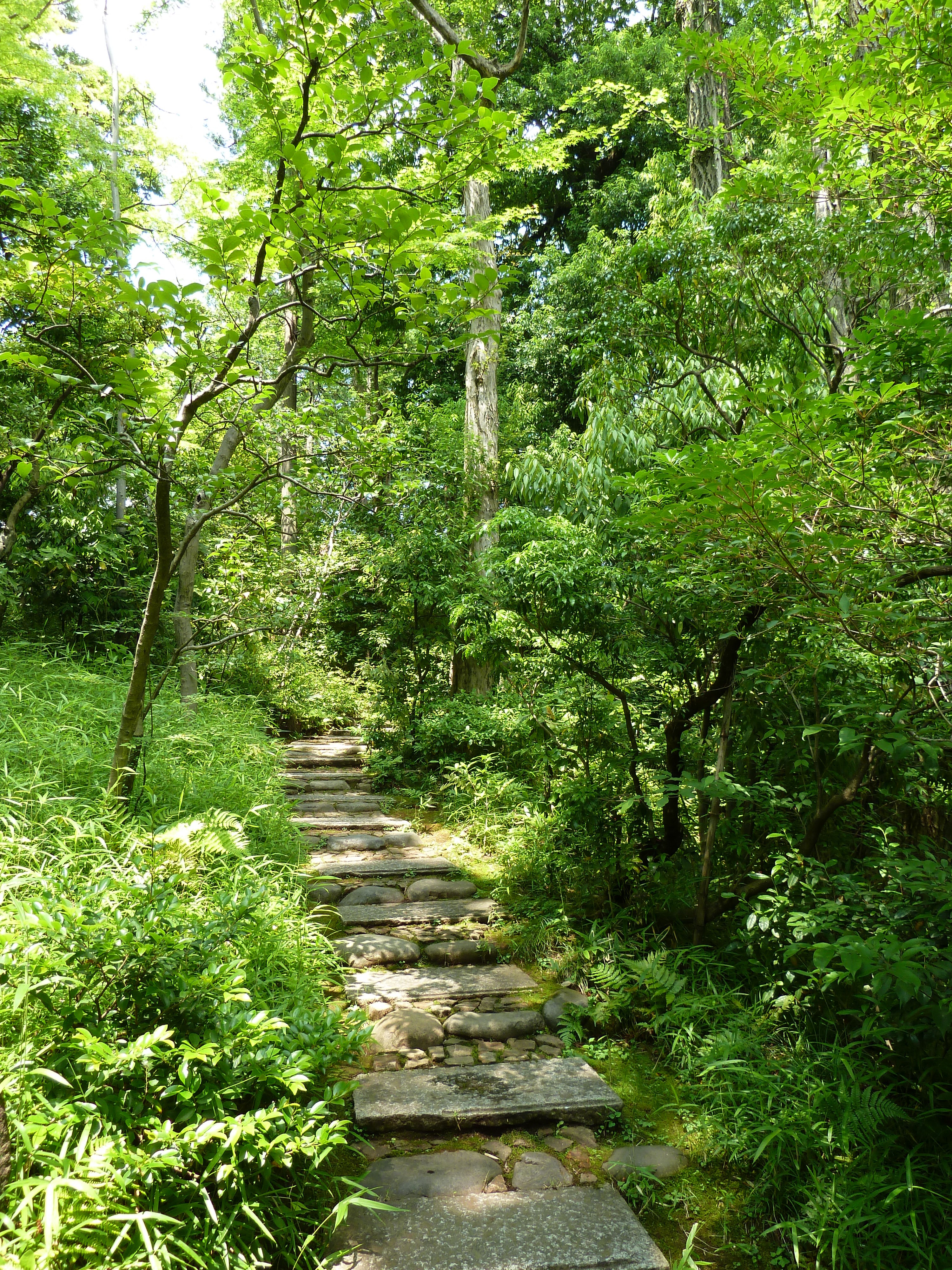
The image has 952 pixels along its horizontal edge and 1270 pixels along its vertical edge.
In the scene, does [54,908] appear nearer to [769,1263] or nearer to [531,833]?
[769,1263]

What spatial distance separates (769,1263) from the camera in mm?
1896

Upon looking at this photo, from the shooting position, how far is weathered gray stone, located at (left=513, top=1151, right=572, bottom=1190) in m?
2.10

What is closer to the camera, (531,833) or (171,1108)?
(171,1108)

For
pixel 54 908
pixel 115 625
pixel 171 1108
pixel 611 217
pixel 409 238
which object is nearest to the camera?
pixel 171 1108

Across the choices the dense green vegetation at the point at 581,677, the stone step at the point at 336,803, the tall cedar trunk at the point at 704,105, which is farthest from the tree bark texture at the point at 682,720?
the tall cedar trunk at the point at 704,105

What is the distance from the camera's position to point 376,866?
4.37m

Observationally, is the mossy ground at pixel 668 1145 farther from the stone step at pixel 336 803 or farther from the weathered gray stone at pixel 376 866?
the stone step at pixel 336 803

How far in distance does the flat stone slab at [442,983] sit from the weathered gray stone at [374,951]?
0.09 meters

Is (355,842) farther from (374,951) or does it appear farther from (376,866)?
(374,951)

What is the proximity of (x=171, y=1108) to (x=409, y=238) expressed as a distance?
113 inches

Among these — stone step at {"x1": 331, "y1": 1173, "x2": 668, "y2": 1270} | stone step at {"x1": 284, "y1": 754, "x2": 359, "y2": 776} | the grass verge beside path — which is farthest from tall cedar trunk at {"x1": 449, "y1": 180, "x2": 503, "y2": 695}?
stone step at {"x1": 331, "y1": 1173, "x2": 668, "y2": 1270}

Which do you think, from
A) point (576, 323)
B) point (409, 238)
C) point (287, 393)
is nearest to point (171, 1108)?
point (409, 238)

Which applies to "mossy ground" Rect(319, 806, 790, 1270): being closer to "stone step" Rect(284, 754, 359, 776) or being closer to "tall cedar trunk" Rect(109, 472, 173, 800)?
"tall cedar trunk" Rect(109, 472, 173, 800)

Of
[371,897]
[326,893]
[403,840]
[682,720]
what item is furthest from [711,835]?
[403,840]
